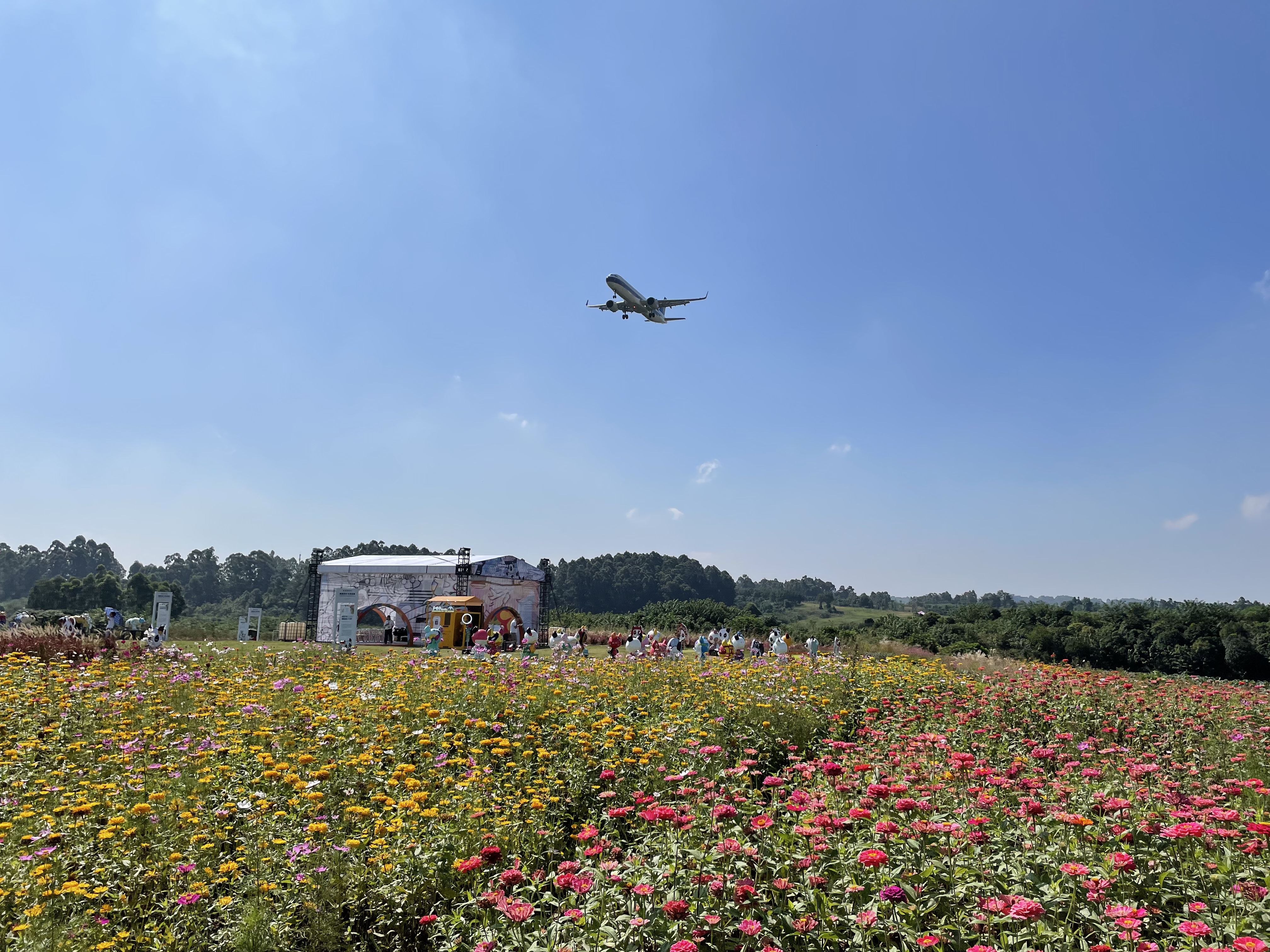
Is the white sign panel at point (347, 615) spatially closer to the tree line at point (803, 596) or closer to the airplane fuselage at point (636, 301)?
the airplane fuselage at point (636, 301)

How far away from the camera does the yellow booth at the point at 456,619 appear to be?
27672 mm

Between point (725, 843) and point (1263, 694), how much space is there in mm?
13877

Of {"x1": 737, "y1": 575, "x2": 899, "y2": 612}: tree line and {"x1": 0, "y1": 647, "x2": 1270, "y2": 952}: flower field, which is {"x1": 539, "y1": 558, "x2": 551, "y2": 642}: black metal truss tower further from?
{"x1": 737, "y1": 575, "x2": 899, "y2": 612}: tree line

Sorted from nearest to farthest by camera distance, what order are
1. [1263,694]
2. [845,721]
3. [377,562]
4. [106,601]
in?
1. [845,721]
2. [1263,694]
3. [377,562]
4. [106,601]

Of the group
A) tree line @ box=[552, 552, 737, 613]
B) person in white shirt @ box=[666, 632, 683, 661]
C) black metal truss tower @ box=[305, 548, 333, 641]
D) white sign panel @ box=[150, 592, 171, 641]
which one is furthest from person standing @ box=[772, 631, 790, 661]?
tree line @ box=[552, 552, 737, 613]

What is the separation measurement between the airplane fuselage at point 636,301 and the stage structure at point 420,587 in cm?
1337

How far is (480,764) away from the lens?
6562 millimetres

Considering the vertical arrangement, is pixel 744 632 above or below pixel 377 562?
below

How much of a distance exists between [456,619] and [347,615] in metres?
6.85

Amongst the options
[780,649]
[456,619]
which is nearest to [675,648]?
[780,649]

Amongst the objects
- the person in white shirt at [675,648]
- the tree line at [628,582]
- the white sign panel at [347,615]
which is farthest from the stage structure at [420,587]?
the tree line at [628,582]

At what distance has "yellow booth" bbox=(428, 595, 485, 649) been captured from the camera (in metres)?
27.7

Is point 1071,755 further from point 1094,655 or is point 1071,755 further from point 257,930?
point 1094,655

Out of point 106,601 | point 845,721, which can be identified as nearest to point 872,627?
point 845,721
